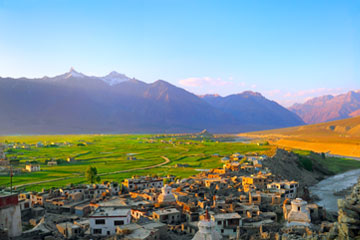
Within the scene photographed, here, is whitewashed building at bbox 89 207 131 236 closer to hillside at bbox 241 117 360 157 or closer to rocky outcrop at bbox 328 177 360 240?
rocky outcrop at bbox 328 177 360 240

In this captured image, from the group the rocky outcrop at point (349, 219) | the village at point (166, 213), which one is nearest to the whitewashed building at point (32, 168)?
the village at point (166, 213)

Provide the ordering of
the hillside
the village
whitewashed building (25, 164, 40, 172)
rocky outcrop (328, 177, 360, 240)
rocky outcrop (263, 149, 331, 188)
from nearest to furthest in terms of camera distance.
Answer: rocky outcrop (328, 177, 360, 240)
the village
rocky outcrop (263, 149, 331, 188)
whitewashed building (25, 164, 40, 172)
the hillside

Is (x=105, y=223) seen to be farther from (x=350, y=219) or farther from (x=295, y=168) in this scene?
(x=295, y=168)

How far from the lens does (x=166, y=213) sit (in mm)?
28594

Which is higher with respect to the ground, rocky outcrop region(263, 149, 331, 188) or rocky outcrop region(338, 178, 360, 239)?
rocky outcrop region(338, 178, 360, 239)

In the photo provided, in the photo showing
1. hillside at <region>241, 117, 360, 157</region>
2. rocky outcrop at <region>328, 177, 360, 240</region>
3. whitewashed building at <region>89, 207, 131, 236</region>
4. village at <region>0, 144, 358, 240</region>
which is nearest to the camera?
rocky outcrop at <region>328, 177, 360, 240</region>

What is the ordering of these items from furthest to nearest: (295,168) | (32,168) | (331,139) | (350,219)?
1. (331,139)
2. (32,168)
3. (295,168)
4. (350,219)

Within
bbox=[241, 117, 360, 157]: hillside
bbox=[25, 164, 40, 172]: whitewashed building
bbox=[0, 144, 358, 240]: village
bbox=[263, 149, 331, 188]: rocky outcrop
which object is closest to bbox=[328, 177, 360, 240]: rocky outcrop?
bbox=[0, 144, 358, 240]: village

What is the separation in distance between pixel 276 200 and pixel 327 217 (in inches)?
234

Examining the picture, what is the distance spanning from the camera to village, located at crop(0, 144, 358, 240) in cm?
2220

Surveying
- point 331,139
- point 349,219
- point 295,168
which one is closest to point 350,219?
point 349,219

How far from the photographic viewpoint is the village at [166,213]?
22.2m

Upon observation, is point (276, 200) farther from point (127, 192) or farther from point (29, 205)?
point (29, 205)

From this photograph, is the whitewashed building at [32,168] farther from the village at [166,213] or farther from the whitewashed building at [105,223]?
the whitewashed building at [105,223]
